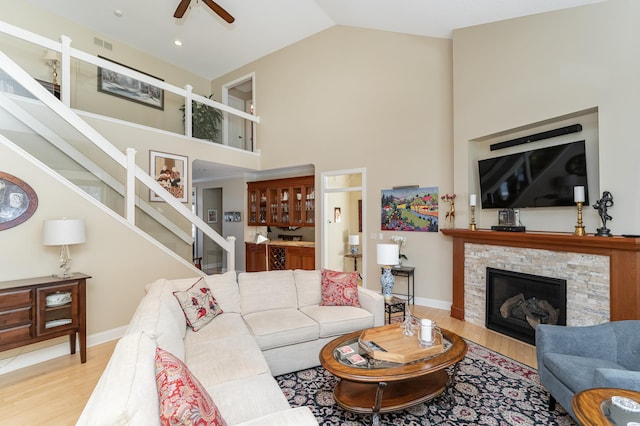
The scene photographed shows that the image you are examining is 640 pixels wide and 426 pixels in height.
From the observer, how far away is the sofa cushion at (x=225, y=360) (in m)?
1.93

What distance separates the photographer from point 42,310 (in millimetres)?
2826

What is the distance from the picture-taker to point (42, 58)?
423 cm

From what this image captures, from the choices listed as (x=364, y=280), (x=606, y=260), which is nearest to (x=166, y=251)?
(x=364, y=280)

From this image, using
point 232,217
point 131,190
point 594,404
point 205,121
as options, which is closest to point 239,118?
point 205,121

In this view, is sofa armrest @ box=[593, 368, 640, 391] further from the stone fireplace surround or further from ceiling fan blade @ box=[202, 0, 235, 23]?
ceiling fan blade @ box=[202, 0, 235, 23]

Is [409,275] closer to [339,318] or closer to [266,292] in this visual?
[339,318]

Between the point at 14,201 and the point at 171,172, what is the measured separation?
91.6 inches

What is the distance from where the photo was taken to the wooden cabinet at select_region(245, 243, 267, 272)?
730 centimetres

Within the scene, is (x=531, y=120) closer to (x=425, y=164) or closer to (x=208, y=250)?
(x=425, y=164)

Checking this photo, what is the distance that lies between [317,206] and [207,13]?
13.6 feet

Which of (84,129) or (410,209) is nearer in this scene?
(84,129)

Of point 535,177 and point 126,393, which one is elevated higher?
point 535,177

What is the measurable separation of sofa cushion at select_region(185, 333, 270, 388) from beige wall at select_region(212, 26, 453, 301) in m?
3.43

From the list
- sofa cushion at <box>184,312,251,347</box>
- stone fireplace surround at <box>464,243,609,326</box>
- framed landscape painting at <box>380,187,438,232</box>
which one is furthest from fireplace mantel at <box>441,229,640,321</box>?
sofa cushion at <box>184,312,251,347</box>
